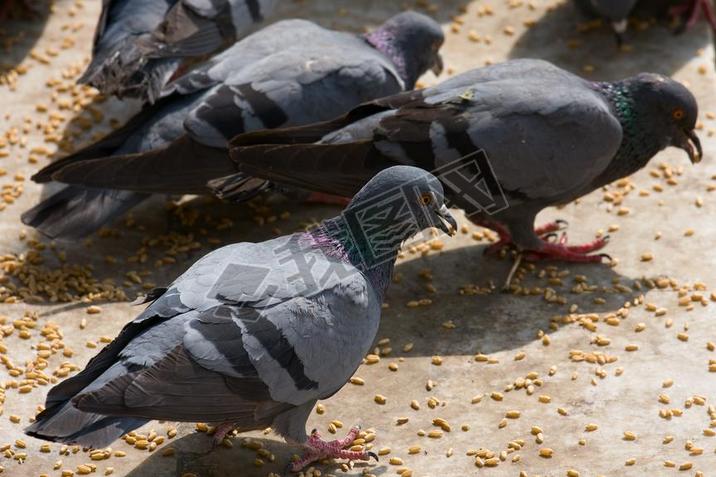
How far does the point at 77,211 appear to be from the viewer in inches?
310

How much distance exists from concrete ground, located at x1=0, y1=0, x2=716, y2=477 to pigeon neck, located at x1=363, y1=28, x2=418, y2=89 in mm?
1297

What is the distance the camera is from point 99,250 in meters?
8.13

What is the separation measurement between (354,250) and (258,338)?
872 mm

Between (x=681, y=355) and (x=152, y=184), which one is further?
(x=152, y=184)

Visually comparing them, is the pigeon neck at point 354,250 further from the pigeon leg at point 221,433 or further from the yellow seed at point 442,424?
the pigeon leg at point 221,433

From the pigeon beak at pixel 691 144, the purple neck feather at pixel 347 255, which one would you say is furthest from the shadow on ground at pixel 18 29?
the pigeon beak at pixel 691 144

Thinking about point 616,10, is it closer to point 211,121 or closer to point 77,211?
point 211,121

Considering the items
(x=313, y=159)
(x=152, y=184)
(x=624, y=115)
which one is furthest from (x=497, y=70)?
(x=152, y=184)

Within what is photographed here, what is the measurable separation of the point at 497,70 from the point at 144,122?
8.66 ft

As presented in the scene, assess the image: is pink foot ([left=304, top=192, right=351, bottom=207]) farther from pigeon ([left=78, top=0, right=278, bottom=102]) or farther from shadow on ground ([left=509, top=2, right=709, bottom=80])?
shadow on ground ([left=509, top=2, right=709, bottom=80])

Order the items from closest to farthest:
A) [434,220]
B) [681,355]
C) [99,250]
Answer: [434,220] → [681,355] → [99,250]

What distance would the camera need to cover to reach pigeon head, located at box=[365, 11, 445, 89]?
8.89m

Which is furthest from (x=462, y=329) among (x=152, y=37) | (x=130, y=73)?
(x=152, y=37)

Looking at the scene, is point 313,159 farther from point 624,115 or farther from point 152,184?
point 624,115
